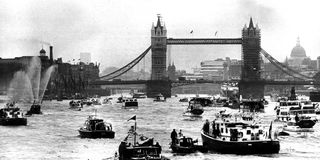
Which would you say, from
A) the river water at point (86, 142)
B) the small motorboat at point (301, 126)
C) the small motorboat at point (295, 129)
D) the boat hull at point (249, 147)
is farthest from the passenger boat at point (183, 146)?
the small motorboat at point (301, 126)

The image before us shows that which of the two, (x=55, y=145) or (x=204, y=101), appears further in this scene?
(x=204, y=101)

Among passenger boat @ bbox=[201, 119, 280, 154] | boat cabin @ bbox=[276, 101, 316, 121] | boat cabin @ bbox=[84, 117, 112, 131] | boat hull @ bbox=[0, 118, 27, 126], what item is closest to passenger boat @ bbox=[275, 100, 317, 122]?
boat cabin @ bbox=[276, 101, 316, 121]

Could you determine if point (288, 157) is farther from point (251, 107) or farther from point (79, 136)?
point (251, 107)

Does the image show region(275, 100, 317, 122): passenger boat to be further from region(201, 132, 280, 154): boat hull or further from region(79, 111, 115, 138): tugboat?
region(201, 132, 280, 154): boat hull

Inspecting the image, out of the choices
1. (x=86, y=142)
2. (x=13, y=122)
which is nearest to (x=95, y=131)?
(x=86, y=142)

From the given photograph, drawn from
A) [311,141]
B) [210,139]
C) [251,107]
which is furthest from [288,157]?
[251,107]

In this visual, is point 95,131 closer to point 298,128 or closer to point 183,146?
point 183,146

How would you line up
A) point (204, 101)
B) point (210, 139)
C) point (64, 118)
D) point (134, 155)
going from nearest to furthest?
point (134, 155), point (210, 139), point (64, 118), point (204, 101)

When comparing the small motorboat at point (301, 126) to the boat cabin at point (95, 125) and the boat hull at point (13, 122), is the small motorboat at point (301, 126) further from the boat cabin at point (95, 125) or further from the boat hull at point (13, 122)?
the boat hull at point (13, 122)
